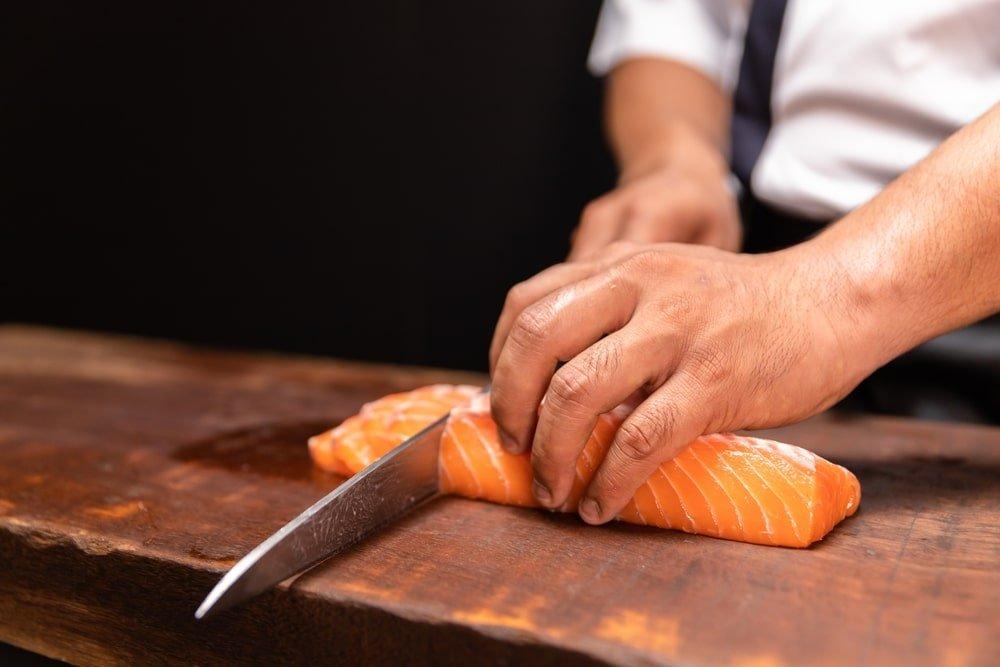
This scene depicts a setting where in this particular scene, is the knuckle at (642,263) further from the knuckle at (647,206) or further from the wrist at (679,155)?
the wrist at (679,155)

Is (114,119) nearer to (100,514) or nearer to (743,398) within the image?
(100,514)

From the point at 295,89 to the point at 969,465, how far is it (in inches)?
107

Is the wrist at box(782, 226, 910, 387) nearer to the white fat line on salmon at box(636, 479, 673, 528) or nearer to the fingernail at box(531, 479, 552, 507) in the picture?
the white fat line on salmon at box(636, 479, 673, 528)

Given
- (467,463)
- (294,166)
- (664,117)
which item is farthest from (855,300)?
(294,166)

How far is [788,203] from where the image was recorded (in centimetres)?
194

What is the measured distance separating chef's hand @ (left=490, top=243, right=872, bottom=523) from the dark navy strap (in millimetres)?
994

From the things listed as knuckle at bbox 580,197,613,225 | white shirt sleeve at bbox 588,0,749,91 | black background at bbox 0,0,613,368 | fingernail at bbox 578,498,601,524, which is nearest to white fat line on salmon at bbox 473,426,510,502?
fingernail at bbox 578,498,601,524

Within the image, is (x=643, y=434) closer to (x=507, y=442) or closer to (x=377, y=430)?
(x=507, y=442)

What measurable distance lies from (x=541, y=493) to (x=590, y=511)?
74 mm

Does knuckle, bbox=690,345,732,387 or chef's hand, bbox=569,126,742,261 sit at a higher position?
chef's hand, bbox=569,126,742,261

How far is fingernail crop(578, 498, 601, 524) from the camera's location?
125cm

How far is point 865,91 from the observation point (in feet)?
6.00

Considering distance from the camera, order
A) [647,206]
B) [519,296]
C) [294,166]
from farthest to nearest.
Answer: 1. [294,166]
2. [647,206]
3. [519,296]

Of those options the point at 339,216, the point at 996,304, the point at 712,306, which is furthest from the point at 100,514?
the point at 339,216
